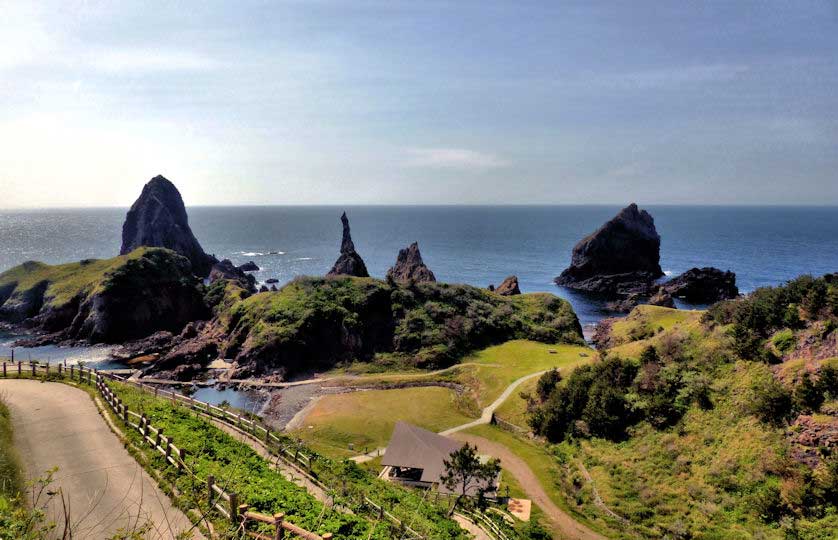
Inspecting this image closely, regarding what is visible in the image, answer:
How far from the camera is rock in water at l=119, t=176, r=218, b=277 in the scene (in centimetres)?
14875

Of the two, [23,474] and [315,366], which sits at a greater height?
[23,474]

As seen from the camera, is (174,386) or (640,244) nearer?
(174,386)

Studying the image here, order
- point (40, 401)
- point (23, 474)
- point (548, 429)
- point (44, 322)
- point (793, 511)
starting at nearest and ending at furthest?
1. point (23, 474)
2. point (793, 511)
3. point (40, 401)
4. point (548, 429)
5. point (44, 322)

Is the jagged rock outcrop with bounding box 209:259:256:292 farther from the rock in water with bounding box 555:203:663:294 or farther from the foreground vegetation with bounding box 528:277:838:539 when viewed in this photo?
the foreground vegetation with bounding box 528:277:838:539

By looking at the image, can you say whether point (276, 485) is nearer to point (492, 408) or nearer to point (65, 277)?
point (492, 408)

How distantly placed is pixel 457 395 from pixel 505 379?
21.4ft

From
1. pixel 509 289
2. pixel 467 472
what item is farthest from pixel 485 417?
pixel 509 289

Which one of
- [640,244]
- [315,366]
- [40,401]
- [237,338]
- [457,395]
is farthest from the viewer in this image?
[640,244]

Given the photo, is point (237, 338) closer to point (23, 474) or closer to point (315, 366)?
point (315, 366)


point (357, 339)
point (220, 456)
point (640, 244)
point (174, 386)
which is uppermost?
point (640, 244)

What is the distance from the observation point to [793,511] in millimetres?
27531

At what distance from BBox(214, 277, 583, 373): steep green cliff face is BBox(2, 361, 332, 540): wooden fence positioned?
33.2m

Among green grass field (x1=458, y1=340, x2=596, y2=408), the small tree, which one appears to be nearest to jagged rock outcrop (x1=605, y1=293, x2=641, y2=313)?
green grass field (x1=458, y1=340, x2=596, y2=408)

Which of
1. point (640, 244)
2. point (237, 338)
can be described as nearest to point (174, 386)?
point (237, 338)
